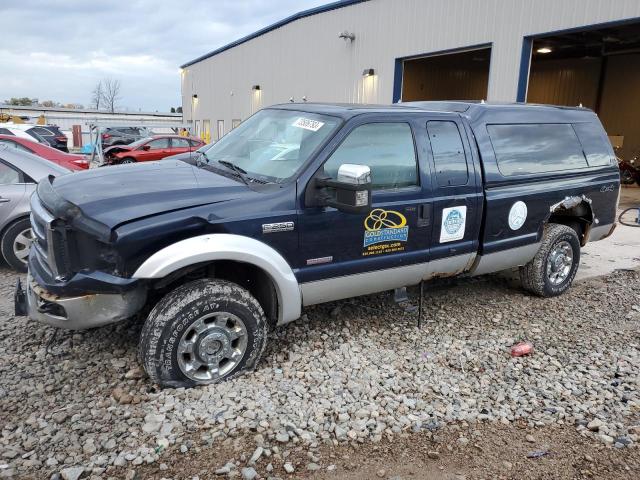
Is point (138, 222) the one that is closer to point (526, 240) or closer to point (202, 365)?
point (202, 365)

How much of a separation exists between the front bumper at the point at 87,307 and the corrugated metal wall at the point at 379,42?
37.4ft

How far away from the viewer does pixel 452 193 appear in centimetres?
434

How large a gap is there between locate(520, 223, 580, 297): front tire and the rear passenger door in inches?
47.4

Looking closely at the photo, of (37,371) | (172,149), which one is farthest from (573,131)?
(172,149)

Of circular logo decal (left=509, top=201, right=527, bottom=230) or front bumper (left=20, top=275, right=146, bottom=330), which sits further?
circular logo decal (left=509, top=201, right=527, bottom=230)

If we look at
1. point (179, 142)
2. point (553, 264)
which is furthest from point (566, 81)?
point (553, 264)

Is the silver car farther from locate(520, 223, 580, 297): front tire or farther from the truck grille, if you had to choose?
locate(520, 223, 580, 297): front tire

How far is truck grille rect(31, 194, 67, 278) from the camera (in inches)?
125

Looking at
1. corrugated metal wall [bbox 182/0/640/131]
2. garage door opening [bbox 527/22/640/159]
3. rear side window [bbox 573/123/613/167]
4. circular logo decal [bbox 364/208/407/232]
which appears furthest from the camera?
garage door opening [bbox 527/22/640/159]

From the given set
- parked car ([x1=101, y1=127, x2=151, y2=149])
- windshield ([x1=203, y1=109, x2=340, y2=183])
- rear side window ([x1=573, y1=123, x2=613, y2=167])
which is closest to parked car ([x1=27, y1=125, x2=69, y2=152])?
parked car ([x1=101, y1=127, x2=151, y2=149])

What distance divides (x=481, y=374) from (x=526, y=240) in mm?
1711

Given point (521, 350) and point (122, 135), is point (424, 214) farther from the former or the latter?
point (122, 135)

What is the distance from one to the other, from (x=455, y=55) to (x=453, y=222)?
1622 cm

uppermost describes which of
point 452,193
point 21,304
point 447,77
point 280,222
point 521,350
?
point 447,77
